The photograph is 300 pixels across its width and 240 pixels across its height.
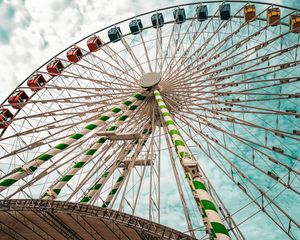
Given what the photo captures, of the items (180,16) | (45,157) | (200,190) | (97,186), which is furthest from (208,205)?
(180,16)

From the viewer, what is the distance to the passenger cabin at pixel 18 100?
75.0 ft

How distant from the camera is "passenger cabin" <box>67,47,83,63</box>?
81.9 feet

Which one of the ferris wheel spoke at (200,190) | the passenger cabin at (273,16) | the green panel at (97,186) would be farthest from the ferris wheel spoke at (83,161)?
the passenger cabin at (273,16)

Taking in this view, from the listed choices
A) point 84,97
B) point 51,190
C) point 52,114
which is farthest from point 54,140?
point 51,190

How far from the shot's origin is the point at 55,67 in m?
24.5

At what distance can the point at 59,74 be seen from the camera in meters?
24.0

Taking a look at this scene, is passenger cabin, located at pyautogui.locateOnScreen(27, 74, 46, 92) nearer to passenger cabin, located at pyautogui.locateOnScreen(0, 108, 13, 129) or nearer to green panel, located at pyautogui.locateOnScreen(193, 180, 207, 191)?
passenger cabin, located at pyautogui.locateOnScreen(0, 108, 13, 129)

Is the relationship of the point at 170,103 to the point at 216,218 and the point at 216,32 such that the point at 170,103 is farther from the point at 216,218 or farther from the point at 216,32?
the point at 216,218

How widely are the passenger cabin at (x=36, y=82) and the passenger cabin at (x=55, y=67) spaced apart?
813 millimetres

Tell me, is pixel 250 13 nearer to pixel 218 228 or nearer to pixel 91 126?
pixel 91 126

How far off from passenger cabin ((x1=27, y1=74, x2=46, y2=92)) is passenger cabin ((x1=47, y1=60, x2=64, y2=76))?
0.81 m

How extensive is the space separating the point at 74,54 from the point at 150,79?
24.5 feet

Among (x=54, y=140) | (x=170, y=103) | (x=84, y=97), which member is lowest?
(x=54, y=140)

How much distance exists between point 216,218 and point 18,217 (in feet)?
29.4
